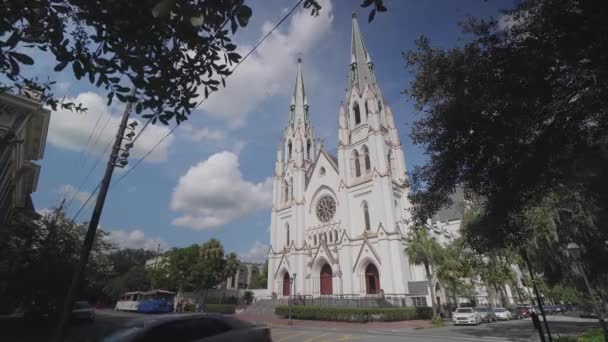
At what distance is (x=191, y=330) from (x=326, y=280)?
30.8 metres

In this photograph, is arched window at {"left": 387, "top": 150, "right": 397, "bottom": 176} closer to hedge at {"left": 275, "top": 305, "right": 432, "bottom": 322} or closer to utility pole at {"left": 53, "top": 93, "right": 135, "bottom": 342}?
hedge at {"left": 275, "top": 305, "right": 432, "bottom": 322}

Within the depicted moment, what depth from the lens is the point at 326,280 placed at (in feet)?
112

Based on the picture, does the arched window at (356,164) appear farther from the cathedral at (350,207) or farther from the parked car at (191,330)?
the parked car at (191,330)

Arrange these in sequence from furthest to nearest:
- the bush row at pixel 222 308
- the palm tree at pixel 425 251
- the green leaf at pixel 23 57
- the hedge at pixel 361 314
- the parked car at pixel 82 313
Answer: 1. the bush row at pixel 222 308
2. the palm tree at pixel 425 251
3. the hedge at pixel 361 314
4. the parked car at pixel 82 313
5. the green leaf at pixel 23 57

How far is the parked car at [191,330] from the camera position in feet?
16.3

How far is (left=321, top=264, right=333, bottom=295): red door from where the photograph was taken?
33.7 meters

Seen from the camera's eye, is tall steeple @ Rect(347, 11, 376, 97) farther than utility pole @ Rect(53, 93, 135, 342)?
Yes

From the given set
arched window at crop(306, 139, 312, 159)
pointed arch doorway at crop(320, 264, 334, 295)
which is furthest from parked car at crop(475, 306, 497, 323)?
arched window at crop(306, 139, 312, 159)

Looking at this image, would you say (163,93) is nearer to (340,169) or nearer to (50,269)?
(50,269)

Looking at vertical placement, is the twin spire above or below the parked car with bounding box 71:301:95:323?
above

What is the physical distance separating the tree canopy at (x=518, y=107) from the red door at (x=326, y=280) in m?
27.5

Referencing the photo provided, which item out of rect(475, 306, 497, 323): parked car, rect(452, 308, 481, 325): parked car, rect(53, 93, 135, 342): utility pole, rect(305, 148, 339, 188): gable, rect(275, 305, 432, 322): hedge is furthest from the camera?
rect(305, 148, 339, 188): gable

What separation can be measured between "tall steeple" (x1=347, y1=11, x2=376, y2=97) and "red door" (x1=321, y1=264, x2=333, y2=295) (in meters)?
23.2

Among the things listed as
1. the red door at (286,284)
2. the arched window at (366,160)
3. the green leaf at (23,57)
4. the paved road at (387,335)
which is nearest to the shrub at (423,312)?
the paved road at (387,335)
